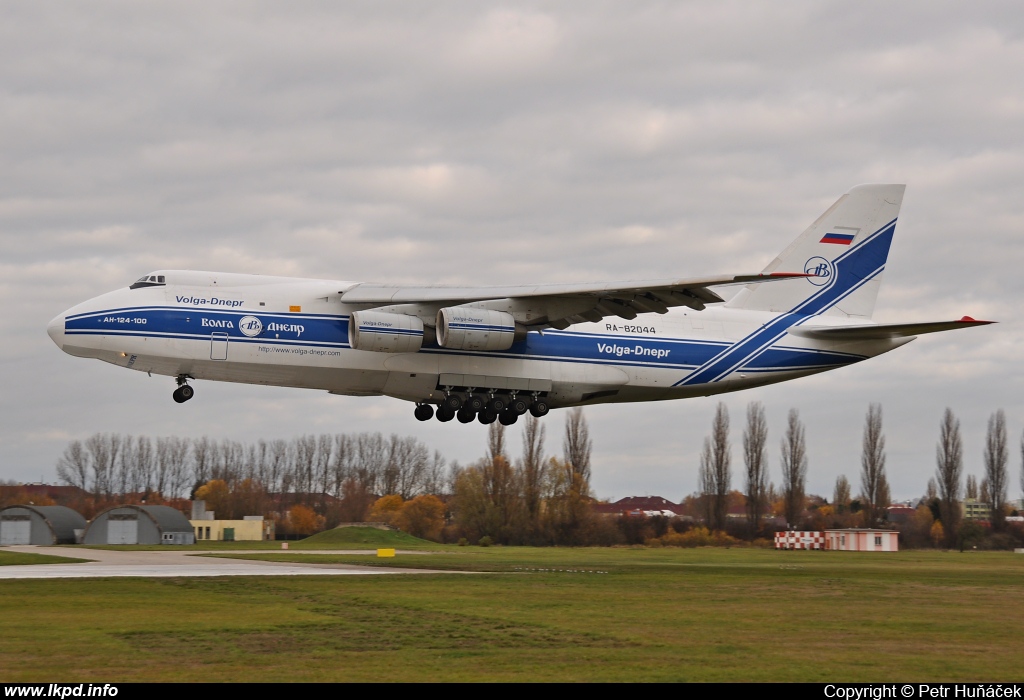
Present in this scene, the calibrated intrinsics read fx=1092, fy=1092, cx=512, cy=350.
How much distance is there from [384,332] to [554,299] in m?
3.68

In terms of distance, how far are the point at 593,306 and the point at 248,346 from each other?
23.7ft

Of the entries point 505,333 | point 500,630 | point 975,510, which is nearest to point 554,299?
point 505,333

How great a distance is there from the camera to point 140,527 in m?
50.3

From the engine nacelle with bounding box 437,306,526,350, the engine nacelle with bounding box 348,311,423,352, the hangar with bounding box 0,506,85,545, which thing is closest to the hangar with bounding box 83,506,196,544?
the hangar with bounding box 0,506,85,545

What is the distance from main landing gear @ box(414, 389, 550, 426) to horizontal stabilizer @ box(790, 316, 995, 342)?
6.93 meters

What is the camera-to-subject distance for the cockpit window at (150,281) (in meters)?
22.0

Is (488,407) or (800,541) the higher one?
(488,407)

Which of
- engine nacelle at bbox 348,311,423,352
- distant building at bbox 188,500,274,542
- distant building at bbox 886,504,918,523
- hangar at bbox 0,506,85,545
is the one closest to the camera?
engine nacelle at bbox 348,311,423,352

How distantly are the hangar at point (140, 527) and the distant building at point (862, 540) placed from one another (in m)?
28.9

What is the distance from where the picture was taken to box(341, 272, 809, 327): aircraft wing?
22359 millimetres

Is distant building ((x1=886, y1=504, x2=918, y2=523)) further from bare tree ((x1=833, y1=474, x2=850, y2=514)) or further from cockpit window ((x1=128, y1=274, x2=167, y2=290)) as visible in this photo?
cockpit window ((x1=128, y1=274, x2=167, y2=290))

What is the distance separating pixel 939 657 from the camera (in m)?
11.5

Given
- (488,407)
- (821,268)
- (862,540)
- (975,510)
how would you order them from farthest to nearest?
(975,510)
(862,540)
(821,268)
(488,407)

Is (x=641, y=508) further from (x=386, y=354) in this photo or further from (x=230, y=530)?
(x=386, y=354)
